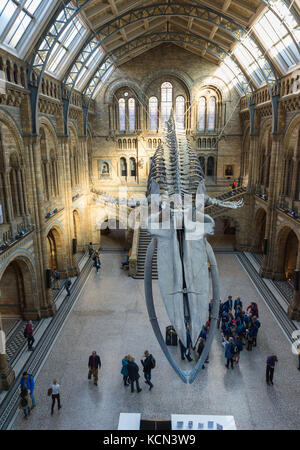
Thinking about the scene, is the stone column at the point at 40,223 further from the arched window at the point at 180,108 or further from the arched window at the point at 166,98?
the arched window at the point at 180,108

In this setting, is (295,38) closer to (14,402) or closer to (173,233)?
(173,233)

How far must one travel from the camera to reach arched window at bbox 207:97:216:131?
28.5m

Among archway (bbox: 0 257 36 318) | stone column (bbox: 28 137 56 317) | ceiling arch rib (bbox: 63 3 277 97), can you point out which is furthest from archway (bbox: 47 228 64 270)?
ceiling arch rib (bbox: 63 3 277 97)

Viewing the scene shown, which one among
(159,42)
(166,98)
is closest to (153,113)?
(166,98)

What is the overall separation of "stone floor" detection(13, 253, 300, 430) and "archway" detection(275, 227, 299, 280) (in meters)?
4.27

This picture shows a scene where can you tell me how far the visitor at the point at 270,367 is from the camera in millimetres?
11117

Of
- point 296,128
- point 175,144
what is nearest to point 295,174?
point 296,128

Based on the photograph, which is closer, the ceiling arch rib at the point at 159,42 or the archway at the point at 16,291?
the archway at the point at 16,291

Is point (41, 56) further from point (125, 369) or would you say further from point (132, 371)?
point (132, 371)

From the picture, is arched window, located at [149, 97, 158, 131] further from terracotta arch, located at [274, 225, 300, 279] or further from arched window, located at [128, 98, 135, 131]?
terracotta arch, located at [274, 225, 300, 279]

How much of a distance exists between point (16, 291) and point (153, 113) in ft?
62.6

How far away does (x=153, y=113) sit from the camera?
28.9m

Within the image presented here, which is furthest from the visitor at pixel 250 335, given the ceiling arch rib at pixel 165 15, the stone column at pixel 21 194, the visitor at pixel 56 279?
the ceiling arch rib at pixel 165 15

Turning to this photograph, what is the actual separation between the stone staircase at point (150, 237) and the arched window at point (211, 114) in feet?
19.3
